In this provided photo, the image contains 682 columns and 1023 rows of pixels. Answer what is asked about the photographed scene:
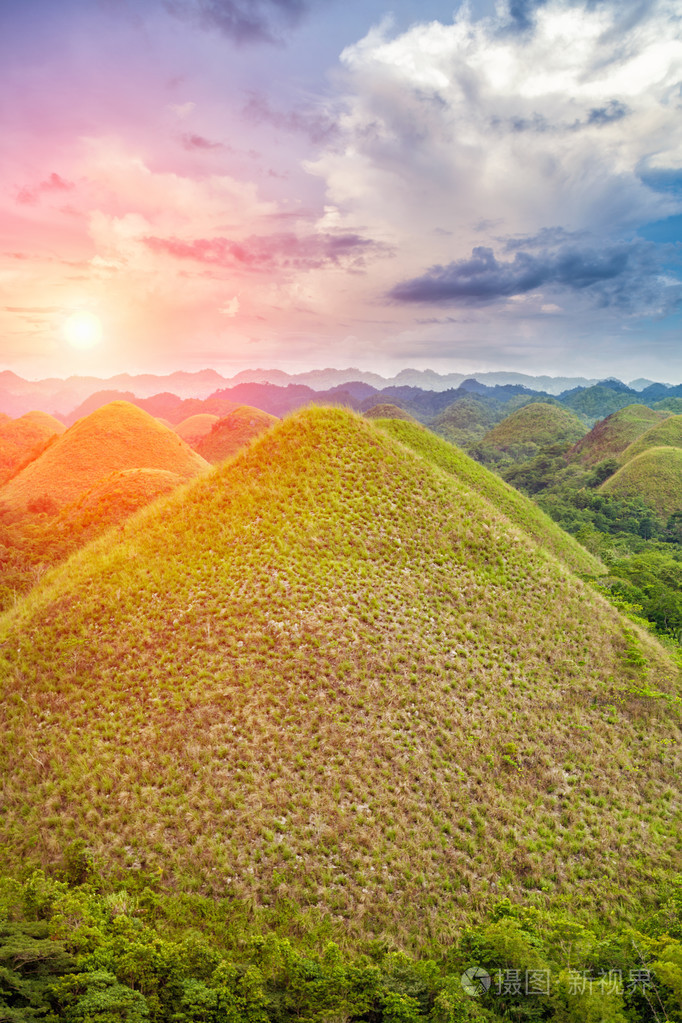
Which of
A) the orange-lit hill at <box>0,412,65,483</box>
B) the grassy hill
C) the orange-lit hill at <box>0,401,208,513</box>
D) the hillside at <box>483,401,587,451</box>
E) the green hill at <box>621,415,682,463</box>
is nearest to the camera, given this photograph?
the grassy hill

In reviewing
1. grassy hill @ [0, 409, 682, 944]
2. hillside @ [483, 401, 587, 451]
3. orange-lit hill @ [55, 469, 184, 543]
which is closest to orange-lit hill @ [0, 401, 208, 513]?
orange-lit hill @ [55, 469, 184, 543]

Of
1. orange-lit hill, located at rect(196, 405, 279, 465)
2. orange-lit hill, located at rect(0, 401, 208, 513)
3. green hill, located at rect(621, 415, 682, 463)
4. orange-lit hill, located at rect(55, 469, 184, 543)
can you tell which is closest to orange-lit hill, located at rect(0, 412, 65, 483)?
orange-lit hill, located at rect(0, 401, 208, 513)

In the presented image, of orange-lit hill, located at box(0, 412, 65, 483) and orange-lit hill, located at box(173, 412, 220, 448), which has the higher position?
orange-lit hill, located at box(173, 412, 220, 448)

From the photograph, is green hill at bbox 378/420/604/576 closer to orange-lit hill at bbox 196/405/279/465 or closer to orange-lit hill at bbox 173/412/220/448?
orange-lit hill at bbox 196/405/279/465

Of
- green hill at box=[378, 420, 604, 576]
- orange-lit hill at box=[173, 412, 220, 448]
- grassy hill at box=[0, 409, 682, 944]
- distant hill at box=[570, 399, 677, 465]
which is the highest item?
orange-lit hill at box=[173, 412, 220, 448]

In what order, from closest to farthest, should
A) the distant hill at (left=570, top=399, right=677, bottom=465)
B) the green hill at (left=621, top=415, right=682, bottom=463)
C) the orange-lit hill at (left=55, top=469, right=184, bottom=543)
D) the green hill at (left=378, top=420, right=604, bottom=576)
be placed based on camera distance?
the green hill at (left=378, top=420, right=604, bottom=576) → the orange-lit hill at (left=55, top=469, right=184, bottom=543) → the green hill at (left=621, top=415, right=682, bottom=463) → the distant hill at (left=570, top=399, right=677, bottom=465)

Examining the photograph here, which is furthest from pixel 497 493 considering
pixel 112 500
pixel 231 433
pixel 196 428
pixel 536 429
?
pixel 536 429

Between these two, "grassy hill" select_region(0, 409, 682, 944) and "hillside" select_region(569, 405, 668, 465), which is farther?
"hillside" select_region(569, 405, 668, 465)
